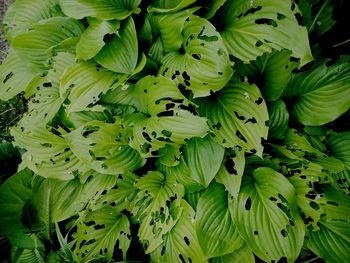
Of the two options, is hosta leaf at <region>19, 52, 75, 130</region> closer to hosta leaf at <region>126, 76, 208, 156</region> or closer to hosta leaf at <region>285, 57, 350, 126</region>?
hosta leaf at <region>126, 76, 208, 156</region>

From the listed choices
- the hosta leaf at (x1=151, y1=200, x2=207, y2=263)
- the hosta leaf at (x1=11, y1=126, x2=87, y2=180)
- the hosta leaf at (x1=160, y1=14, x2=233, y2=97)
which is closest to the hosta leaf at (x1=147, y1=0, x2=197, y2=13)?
the hosta leaf at (x1=160, y1=14, x2=233, y2=97)

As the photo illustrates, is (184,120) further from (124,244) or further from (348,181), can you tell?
(348,181)

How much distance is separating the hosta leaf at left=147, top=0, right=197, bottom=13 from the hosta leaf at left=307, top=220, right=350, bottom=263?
3.83ft

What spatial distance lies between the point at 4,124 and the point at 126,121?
1407 mm

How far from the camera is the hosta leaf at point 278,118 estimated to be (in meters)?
1.74

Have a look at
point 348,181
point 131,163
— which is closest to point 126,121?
point 131,163

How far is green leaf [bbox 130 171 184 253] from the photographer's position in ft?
5.57

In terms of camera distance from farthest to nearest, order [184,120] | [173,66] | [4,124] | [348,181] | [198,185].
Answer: [4,124], [348,181], [198,185], [173,66], [184,120]

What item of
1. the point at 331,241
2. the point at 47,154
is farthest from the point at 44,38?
the point at 331,241

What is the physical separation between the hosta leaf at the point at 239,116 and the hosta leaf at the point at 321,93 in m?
0.33

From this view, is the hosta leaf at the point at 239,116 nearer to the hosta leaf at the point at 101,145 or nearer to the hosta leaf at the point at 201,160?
the hosta leaf at the point at 201,160

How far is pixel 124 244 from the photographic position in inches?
71.1

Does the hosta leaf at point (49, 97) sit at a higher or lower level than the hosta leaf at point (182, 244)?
higher

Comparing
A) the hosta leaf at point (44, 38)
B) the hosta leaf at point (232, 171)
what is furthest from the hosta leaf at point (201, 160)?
the hosta leaf at point (44, 38)
